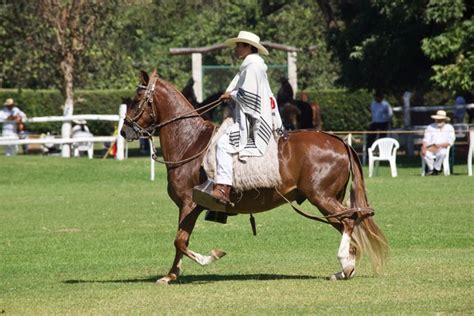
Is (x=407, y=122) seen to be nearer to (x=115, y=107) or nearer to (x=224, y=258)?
(x=115, y=107)

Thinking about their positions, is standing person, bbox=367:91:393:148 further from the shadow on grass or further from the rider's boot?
the rider's boot

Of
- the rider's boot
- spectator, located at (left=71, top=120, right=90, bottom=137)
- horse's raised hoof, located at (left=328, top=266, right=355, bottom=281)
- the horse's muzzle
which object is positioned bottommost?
horse's raised hoof, located at (left=328, top=266, right=355, bottom=281)

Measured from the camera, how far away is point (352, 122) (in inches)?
2082

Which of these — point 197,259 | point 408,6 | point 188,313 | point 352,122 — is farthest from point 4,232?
point 352,122

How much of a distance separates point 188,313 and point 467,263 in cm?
448

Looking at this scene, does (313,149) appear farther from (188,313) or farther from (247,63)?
(188,313)

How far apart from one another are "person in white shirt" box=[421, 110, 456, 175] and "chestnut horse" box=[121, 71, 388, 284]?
1704cm

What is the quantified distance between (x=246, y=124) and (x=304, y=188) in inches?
36.5

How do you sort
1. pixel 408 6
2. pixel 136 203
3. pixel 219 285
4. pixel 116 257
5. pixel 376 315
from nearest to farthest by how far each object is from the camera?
1. pixel 376 315
2. pixel 219 285
3. pixel 116 257
4. pixel 136 203
5. pixel 408 6

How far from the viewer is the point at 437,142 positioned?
3008 centimetres

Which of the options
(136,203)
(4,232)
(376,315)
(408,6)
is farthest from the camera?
(408,6)

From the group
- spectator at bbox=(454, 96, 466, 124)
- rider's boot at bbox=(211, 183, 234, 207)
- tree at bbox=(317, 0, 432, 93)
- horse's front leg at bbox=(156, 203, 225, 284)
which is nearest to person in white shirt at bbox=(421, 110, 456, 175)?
tree at bbox=(317, 0, 432, 93)

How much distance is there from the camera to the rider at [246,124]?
42.5ft

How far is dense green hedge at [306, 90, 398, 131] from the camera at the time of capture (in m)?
52.6
